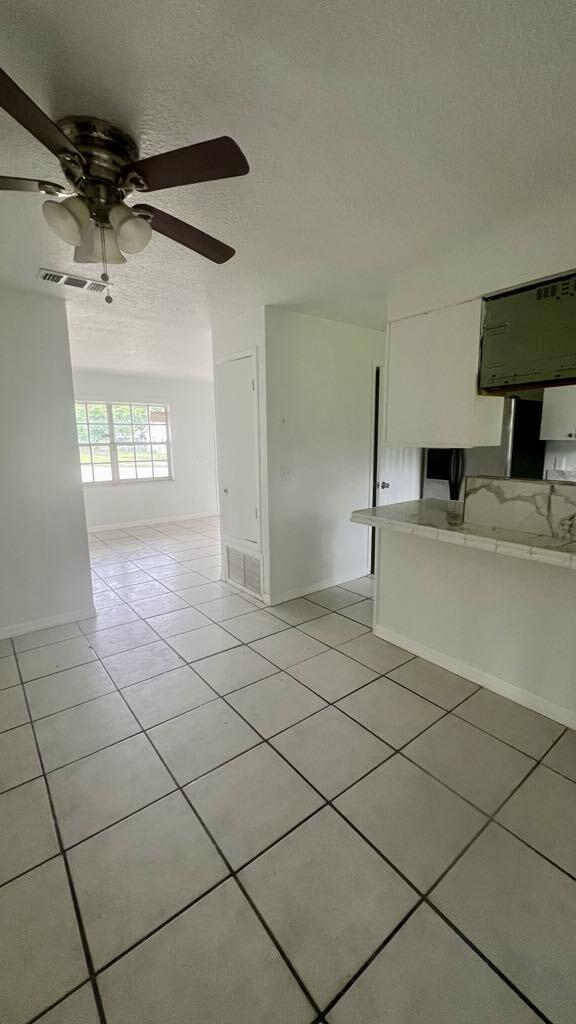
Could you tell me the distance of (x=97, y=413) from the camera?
6172mm

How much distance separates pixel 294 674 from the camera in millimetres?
2508

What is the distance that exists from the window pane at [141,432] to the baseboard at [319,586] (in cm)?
417

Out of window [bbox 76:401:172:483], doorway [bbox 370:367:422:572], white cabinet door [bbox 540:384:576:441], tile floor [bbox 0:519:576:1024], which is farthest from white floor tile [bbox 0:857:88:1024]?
window [bbox 76:401:172:483]

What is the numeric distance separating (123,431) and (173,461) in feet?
2.96

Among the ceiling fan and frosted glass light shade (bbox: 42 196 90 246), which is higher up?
the ceiling fan

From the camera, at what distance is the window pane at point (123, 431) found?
20.9ft

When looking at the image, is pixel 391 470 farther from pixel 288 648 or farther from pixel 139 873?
pixel 139 873

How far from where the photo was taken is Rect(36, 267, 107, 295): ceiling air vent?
2587mm

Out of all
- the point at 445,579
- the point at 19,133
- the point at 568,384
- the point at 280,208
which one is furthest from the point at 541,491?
the point at 19,133

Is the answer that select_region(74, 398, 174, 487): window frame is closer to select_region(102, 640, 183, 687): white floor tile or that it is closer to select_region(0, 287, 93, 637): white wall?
select_region(0, 287, 93, 637): white wall

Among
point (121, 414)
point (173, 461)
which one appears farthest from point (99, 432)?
point (173, 461)

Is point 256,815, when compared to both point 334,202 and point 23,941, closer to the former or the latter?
point 23,941

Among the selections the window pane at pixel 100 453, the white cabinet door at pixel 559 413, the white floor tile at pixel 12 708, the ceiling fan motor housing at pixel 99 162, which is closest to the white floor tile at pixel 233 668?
the white floor tile at pixel 12 708

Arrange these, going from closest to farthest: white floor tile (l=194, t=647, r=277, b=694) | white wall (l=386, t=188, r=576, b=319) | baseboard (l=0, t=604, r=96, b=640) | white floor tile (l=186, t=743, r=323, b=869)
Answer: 1. white floor tile (l=186, t=743, r=323, b=869)
2. white wall (l=386, t=188, r=576, b=319)
3. white floor tile (l=194, t=647, r=277, b=694)
4. baseboard (l=0, t=604, r=96, b=640)
